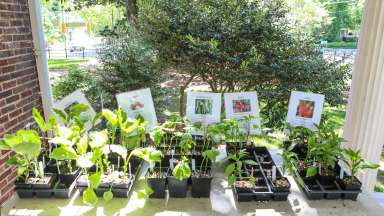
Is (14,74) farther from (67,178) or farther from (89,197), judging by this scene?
(89,197)

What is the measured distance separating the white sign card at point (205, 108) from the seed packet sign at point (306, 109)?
54 cm

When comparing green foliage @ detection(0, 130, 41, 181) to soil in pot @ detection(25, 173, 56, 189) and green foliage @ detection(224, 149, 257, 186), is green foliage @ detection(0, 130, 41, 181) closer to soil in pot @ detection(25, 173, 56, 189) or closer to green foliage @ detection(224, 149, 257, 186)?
soil in pot @ detection(25, 173, 56, 189)

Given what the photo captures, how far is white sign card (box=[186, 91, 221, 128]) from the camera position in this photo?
2.12 meters

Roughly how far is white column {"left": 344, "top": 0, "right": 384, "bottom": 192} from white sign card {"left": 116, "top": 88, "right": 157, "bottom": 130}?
1558 millimetres

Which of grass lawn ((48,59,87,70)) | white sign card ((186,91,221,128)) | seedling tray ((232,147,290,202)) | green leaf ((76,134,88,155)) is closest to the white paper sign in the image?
white sign card ((186,91,221,128))

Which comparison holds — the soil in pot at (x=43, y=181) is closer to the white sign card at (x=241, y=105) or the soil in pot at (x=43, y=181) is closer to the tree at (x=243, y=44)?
the white sign card at (x=241, y=105)

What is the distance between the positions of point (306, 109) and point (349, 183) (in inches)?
24.8

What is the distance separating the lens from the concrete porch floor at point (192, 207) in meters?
1.47

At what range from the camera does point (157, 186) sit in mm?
1566

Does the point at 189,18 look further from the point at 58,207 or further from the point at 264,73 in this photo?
the point at 58,207

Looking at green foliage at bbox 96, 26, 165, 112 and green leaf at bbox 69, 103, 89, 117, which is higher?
green foliage at bbox 96, 26, 165, 112

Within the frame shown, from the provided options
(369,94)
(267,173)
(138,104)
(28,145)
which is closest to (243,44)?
(369,94)

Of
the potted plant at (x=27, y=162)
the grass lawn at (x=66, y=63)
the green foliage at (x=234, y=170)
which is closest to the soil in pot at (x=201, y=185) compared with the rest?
the green foliage at (x=234, y=170)

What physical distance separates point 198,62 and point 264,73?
0.65 meters
